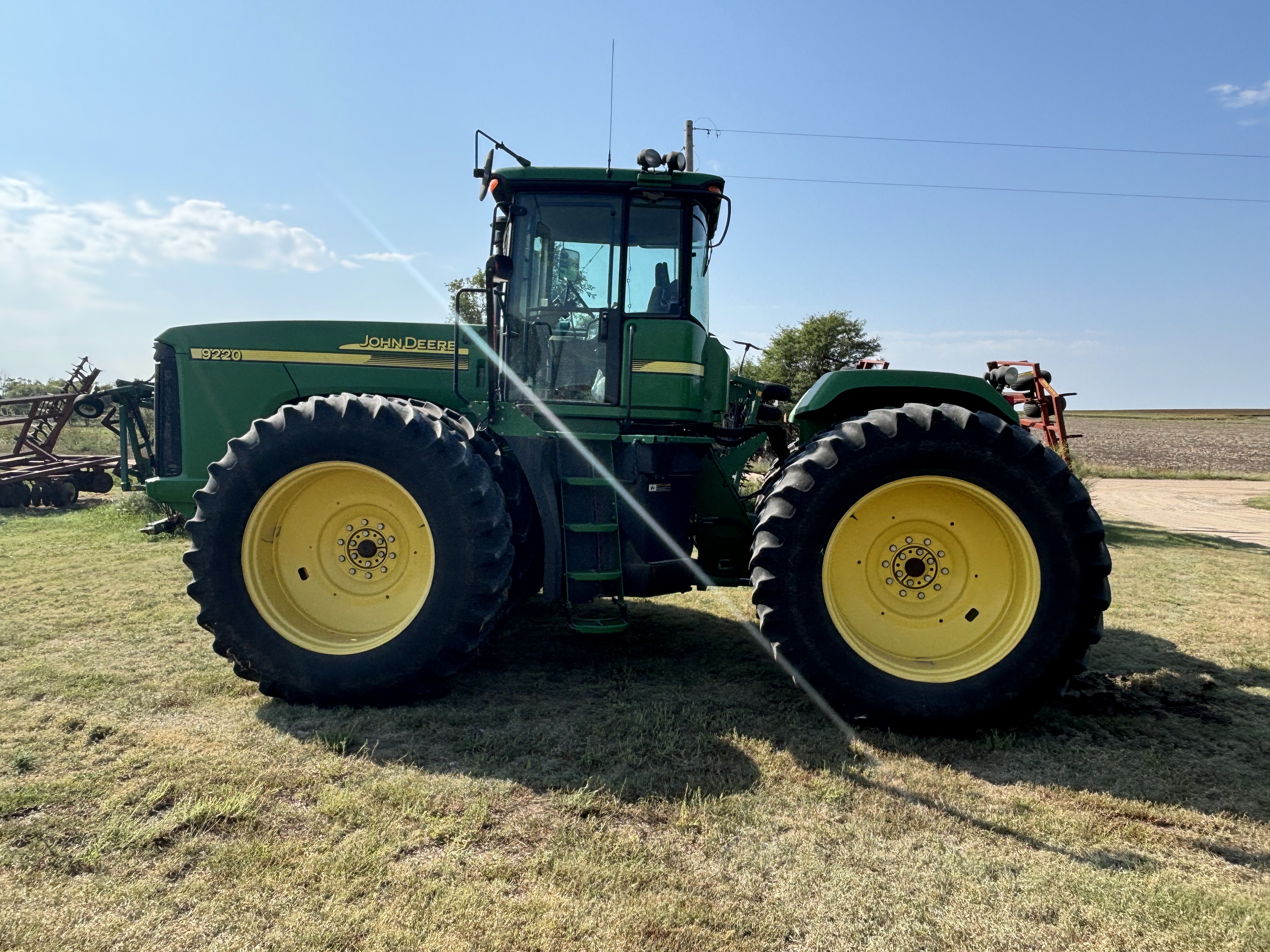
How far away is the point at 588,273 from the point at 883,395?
5.95 ft

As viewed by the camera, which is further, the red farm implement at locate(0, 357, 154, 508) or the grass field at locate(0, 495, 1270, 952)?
the red farm implement at locate(0, 357, 154, 508)

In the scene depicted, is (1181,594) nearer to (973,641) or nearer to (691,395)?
(973,641)

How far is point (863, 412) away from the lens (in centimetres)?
421

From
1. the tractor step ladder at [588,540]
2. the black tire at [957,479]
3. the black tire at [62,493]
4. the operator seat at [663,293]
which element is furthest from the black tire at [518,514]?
the black tire at [62,493]

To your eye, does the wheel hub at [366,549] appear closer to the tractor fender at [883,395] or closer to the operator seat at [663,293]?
the operator seat at [663,293]

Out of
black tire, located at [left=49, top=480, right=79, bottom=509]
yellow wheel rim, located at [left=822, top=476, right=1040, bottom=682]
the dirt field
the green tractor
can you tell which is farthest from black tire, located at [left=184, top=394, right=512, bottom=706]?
the dirt field

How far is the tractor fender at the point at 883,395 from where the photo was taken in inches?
154

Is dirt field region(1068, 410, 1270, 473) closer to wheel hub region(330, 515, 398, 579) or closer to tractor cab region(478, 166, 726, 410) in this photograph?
tractor cab region(478, 166, 726, 410)

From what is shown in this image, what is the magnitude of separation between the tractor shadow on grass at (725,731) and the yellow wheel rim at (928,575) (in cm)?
44

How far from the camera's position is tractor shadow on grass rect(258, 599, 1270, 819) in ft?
9.75

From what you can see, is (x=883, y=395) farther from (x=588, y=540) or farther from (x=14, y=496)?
(x=14, y=496)

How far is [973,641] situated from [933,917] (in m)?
1.79

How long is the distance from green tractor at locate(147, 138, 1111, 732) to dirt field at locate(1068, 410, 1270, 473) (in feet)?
88.3

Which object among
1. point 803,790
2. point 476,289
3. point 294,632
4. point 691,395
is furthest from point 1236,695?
point 294,632
